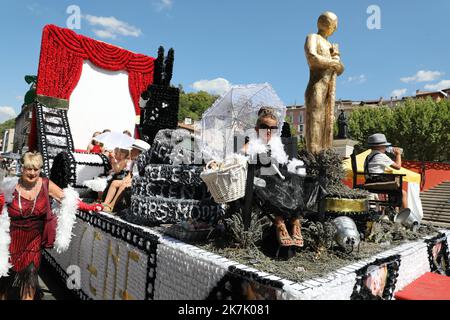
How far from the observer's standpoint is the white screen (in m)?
8.70

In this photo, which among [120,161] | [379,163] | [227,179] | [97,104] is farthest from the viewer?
[97,104]

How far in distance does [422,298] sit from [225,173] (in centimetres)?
189

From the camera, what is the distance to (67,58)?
841 centimetres

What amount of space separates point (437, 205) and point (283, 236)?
42.1 ft

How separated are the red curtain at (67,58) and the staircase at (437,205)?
34.2 ft

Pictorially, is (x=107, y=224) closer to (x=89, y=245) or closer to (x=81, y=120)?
(x=89, y=245)

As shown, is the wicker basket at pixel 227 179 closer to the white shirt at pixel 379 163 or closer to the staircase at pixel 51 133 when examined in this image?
the white shirt at pixel 379 163

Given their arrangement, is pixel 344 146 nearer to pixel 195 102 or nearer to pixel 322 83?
pixel 322 83

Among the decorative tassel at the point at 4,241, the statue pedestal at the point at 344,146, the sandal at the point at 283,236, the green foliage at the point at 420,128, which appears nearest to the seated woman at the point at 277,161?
the sandal at the point at 283,236

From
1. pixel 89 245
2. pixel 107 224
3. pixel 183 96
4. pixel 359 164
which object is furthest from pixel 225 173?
pixel 183 96

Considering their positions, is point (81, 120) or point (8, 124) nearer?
point (81, 120)

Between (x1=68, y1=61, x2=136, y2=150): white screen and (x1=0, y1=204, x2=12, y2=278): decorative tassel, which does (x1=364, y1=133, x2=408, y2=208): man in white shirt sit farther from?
(x1=68, y1=61, x2=136, y2=150): white screen

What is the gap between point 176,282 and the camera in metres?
2.35

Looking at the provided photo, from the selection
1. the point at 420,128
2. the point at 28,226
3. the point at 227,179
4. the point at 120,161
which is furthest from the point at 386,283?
the point at 420,128
